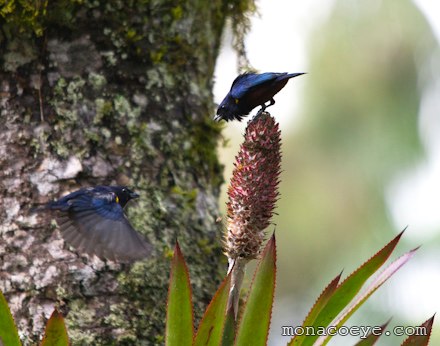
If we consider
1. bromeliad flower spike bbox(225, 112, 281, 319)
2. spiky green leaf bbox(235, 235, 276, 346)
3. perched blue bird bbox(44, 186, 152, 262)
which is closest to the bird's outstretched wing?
perched blue bird bbox(44, 186, 152, 262)

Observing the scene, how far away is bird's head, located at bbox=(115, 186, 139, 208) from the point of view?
2.40 m

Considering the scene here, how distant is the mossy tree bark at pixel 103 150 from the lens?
236cm

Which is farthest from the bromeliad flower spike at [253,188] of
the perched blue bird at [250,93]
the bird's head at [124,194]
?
the bird's head at [124,194]

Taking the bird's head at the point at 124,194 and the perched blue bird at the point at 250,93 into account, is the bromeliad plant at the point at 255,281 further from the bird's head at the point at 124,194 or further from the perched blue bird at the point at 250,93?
the bird's head at the point at 124,194

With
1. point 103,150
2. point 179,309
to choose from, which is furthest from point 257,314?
point 103,150

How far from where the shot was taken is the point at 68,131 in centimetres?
254

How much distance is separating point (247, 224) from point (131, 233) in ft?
1.77

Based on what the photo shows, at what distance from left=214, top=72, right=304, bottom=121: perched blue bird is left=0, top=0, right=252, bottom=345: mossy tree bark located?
468 mm

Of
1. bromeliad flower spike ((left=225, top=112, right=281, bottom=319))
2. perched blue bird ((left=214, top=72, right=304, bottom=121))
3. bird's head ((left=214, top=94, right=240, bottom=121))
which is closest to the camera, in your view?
bromeliad flower spike ((left=225, top=112, right=281, bottom=319))

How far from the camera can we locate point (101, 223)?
7.89 ft

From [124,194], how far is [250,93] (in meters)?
0.60

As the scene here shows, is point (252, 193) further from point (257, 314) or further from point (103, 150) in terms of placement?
point (103, 150)

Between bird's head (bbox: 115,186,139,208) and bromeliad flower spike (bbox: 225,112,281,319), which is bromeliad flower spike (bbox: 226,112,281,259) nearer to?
bromeliad flower spike (bbox: 225,112,281,319)

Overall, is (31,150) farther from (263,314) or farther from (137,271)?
(263,314)
